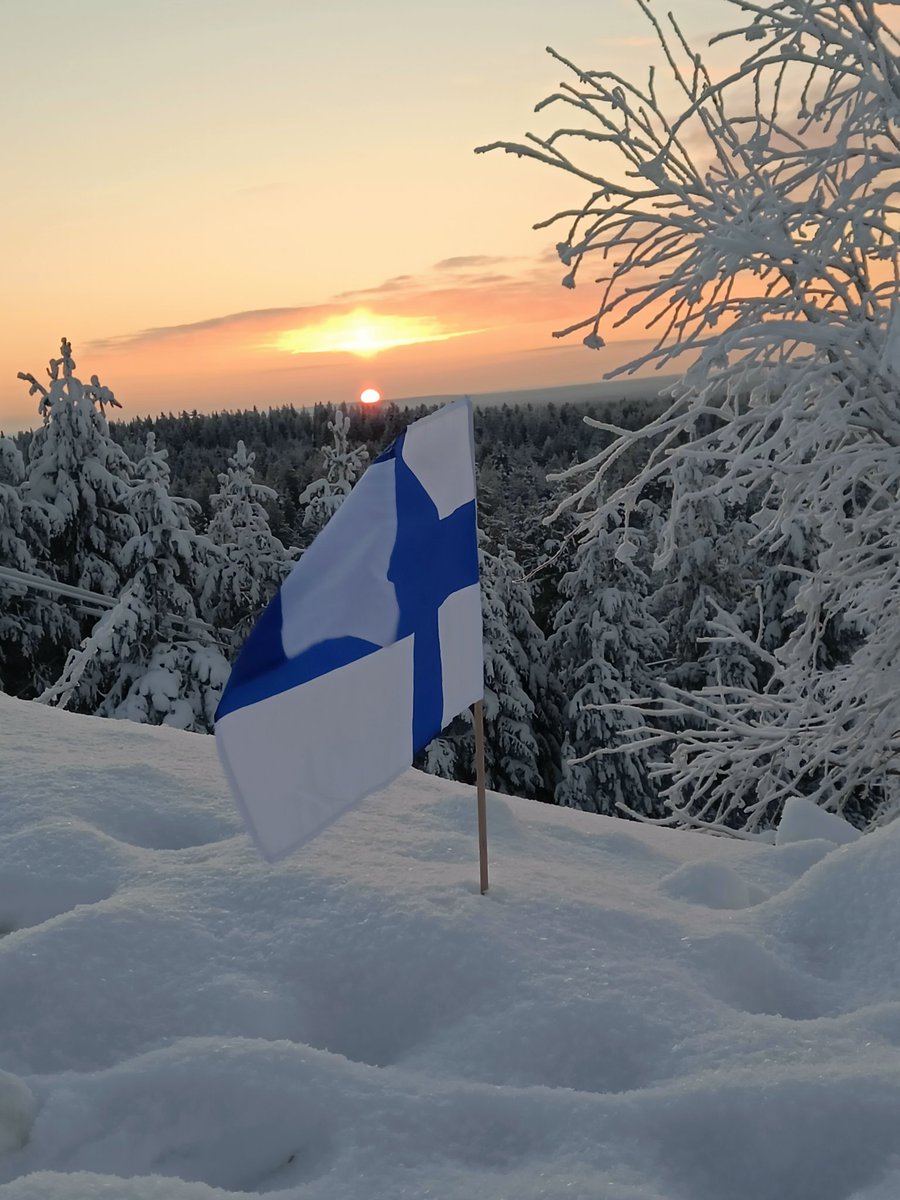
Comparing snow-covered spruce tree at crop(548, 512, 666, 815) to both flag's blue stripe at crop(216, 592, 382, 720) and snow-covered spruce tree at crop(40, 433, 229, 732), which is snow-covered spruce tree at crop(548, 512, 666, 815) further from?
flag's blue stripe at crop(216, 592, 382, 720)

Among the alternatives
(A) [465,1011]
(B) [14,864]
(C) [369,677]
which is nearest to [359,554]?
(C) [369,677]

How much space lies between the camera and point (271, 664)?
288cm

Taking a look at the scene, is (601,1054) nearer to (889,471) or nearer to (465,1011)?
(465,1011)

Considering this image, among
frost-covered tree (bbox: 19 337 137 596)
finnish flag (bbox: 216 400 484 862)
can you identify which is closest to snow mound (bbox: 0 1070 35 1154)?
finnish flag (bbox: 216 400 484 862)

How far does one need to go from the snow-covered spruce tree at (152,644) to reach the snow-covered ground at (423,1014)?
15759 millimetres

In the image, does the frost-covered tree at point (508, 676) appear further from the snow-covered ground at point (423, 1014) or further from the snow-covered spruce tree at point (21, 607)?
the snow-covered ground at point (423, 1014)

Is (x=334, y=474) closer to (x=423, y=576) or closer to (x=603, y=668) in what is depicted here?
(x=603, y=668)

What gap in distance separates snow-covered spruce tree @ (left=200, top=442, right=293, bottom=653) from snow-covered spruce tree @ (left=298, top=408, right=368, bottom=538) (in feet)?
4.26

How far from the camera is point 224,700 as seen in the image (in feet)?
9.12

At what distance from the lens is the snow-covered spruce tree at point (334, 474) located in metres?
26.0

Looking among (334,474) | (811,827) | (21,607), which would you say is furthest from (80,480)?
(811,827)

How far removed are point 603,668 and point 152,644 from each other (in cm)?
1140

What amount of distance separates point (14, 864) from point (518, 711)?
22.1 meters

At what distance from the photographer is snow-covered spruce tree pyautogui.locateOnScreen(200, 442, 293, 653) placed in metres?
22.8
